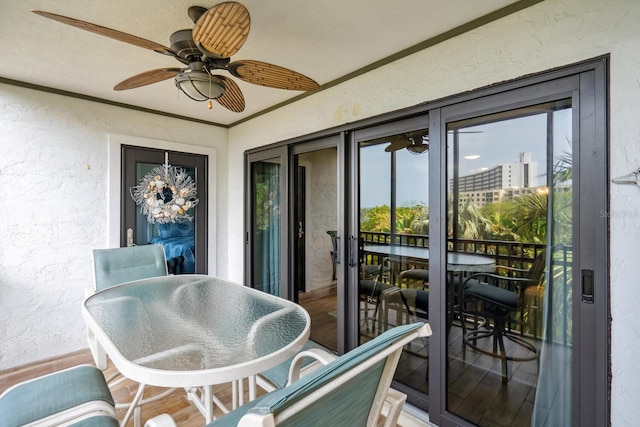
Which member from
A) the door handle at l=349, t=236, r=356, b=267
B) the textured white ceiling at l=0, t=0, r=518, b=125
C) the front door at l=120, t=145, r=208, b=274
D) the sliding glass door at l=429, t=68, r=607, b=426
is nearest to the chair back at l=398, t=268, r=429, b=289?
the sliding glass door at l=429, t=68, r=607, b=426

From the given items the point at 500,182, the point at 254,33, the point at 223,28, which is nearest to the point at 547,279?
the point at 500,182

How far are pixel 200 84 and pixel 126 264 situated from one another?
182cm

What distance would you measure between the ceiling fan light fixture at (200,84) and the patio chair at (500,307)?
1.84 meters

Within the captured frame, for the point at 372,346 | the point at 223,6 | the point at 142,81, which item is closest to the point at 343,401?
the point at 372,346

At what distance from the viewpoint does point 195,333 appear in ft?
4.79

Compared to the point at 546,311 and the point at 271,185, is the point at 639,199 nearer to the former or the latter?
the point at 546,311

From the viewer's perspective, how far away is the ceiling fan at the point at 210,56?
1185mm

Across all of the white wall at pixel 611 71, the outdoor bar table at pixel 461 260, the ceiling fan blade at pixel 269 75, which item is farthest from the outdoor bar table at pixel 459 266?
the ceiling fan blade at pixel 269 75

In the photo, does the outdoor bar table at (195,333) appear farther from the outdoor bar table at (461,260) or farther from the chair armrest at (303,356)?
the outdoor bar table at (461,260)

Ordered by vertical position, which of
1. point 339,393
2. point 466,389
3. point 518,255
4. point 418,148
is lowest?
point 466,389

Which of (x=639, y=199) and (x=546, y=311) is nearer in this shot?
(x=639, y=199)

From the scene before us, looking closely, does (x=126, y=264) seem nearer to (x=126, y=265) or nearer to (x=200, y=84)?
(x=126, y=265)

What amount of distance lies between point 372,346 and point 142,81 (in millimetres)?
1933

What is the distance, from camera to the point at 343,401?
78 centimetres
